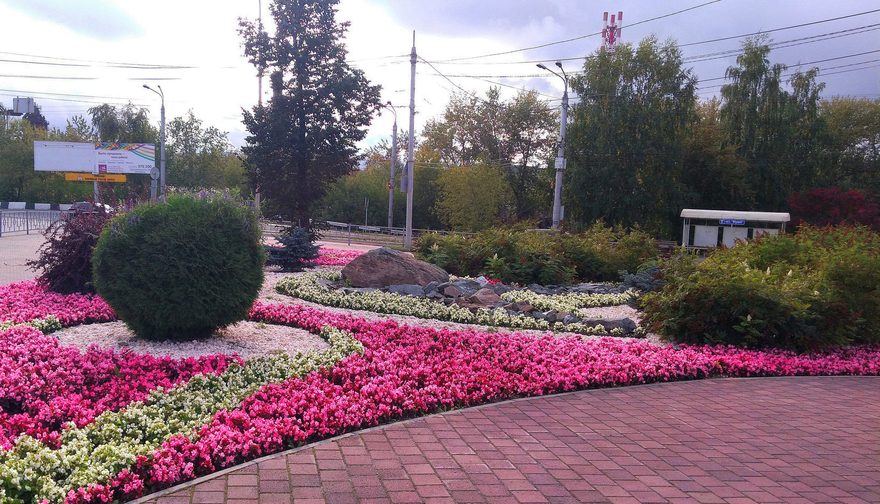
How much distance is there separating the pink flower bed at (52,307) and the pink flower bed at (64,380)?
1.32m

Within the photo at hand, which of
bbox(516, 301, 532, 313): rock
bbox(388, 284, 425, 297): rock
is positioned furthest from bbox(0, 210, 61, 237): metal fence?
bbox(516, 301, 532, 313): rock

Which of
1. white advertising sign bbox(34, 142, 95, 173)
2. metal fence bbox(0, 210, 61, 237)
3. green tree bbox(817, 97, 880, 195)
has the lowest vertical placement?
metal fence bbox(0, 210, 61, 237)

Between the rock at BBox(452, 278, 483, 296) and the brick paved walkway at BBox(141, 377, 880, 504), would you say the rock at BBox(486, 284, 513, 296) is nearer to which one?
the rock at BBox(452, 278, 483, 296)

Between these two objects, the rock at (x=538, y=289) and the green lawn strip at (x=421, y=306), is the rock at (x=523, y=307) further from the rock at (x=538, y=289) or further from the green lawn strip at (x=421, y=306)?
the rock at (x=538, y=289)

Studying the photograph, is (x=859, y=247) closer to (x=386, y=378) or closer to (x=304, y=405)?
(x=386, y=378)

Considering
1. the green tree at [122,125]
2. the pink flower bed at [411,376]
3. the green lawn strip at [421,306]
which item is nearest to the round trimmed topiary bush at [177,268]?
the pink flower bed at [411,376]

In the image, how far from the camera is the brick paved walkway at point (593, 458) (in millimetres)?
4375

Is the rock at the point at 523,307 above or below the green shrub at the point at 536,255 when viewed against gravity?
below

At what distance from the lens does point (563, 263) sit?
55.4 feet

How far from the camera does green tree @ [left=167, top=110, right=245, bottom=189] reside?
63.2m

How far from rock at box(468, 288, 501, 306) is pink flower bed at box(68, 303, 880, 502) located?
2.64 metres

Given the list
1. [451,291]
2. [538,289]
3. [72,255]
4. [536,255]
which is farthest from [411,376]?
[536,255]

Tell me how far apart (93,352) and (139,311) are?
27.1 inches

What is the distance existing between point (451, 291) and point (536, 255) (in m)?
4.21
